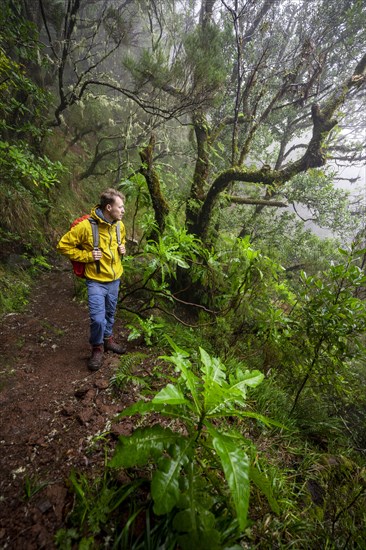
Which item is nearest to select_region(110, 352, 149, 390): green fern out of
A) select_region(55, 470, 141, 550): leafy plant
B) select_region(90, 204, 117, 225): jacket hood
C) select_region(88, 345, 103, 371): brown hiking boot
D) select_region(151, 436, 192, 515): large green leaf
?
select_region(88, 345, 103, 371): brown hiking boot

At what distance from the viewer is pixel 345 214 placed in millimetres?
11086

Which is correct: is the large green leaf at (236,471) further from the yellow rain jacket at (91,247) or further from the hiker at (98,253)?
the yellow rain jacket at (91,247)

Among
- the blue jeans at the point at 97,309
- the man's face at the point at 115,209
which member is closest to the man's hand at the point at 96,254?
the blue jeans at the point at 97,309

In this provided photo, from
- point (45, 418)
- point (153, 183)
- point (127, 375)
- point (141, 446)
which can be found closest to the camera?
point (141, 446)

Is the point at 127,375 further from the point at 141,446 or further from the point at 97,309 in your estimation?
the point at 141,446

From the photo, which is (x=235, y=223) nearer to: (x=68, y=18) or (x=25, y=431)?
(x=68, y=18)

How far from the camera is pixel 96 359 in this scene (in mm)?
3449

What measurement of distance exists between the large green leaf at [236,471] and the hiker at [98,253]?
7.58 ft

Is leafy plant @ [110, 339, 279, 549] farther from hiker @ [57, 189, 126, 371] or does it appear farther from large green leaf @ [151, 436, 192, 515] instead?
hiker @ [57, 189, 126, 371]

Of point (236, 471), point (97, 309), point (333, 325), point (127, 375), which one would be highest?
point (333, 325)

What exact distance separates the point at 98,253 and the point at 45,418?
1.97 m

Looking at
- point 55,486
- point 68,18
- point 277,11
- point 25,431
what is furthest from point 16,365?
point 277,11

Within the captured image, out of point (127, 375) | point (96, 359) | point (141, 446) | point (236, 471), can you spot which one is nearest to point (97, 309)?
point (96, 359)

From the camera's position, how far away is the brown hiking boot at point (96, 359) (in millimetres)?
3376
